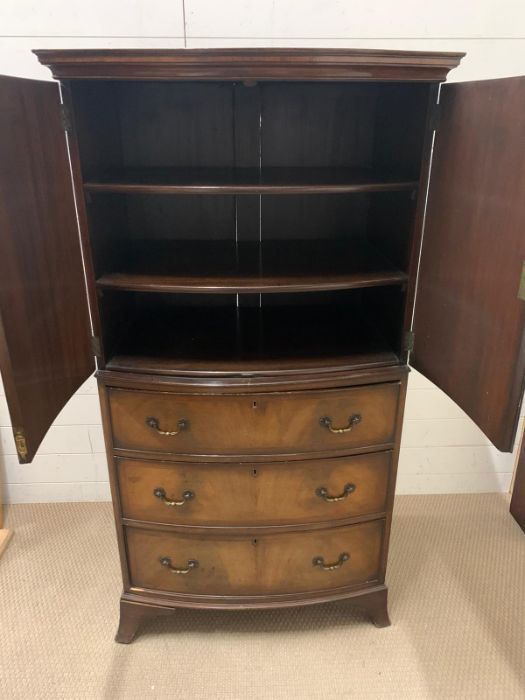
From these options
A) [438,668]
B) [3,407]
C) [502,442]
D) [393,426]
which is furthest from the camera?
[3,407]

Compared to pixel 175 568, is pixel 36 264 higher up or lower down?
higher up

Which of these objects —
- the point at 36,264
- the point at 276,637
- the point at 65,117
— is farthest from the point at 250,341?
the point at 276,637

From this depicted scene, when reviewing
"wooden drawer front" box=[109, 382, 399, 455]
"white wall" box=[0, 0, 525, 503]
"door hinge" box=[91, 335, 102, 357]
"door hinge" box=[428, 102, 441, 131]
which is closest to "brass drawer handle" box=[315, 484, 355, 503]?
"wooden drawer front" box=[109, 382, 399, 455]

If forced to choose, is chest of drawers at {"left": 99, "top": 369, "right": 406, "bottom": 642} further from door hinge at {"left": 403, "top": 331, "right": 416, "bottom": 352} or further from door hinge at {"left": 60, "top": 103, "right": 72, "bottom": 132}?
door hinge at {"left": 60, "top": 103, "right": 72, "bottom": 132}

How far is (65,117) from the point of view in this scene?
1135mm

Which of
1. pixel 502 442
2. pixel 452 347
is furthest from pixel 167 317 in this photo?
pixel 502 442

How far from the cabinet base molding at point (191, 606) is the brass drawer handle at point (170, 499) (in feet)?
1.06

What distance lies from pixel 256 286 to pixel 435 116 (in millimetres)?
523

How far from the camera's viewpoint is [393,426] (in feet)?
4.53

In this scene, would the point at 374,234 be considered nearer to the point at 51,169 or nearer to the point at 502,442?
the point at 502,442

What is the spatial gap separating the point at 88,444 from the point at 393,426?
1.15 m

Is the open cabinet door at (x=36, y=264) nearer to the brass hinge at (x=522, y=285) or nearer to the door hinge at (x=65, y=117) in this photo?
the door hinge at (x=65, y=117)

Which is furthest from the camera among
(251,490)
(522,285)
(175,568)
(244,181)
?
(175,568)

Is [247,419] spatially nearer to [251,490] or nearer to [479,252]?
[251,490]
